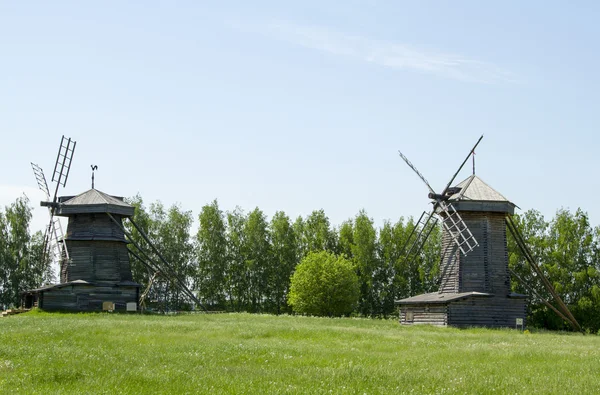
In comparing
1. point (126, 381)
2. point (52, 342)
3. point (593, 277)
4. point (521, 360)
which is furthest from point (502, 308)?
point (126, 381)

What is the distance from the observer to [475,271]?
180ft

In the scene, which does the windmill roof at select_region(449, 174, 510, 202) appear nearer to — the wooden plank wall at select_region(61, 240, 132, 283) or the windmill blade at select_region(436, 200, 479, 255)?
the windmill blade at select_region(436, 200, 479, 255)

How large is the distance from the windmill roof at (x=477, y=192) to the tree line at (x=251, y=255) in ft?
70.5

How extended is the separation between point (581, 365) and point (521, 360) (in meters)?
2.44

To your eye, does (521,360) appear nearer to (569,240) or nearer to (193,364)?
(193,364)

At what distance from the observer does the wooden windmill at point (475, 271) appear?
5347 centimetres

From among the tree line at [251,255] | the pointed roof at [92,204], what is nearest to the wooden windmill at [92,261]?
the pointed roof at [92,204]

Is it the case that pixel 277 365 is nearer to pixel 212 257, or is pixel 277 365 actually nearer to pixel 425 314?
pixel 425 314

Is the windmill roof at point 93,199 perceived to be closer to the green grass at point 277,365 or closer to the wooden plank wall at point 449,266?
the wooden plank wall at point 449,266

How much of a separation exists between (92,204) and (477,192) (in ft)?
104

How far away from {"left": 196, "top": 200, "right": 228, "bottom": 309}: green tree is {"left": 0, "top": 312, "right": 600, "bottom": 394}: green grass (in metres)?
51.6

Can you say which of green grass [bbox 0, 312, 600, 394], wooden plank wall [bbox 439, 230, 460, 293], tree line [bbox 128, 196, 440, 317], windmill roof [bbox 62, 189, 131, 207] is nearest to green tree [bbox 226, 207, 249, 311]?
tree line [bbox 128, 196, 440, 317]

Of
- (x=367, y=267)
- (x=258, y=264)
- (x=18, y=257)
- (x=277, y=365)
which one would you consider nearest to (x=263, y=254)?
(x=258, y=264)

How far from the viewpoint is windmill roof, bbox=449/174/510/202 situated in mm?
55750
